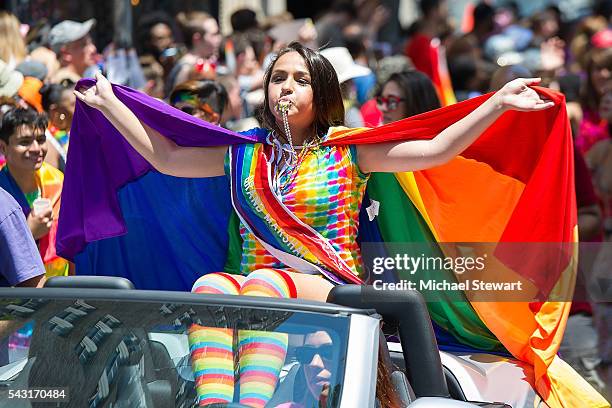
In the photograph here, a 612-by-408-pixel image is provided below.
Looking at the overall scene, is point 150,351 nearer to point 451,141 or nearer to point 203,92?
point 451,141

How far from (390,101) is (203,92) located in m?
1.02

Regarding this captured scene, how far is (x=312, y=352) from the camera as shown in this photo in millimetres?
3033

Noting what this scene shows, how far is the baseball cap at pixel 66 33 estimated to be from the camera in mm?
7816

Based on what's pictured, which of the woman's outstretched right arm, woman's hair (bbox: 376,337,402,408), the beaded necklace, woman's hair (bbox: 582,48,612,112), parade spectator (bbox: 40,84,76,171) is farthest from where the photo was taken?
woman's hair (bbox: 582,48,612,112)

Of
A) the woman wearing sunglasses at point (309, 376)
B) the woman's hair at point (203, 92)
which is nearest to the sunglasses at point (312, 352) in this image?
the woman wearing sunglasses at point (309, 376)

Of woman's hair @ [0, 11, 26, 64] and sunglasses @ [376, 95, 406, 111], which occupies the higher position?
woman's hair @ [0, 11, 26, 64]

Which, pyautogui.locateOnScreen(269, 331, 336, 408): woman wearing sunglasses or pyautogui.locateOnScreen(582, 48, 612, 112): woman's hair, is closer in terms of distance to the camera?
pyautogui.locateOnScreen(269, 331, 336, 408): woman wearing sunglasses

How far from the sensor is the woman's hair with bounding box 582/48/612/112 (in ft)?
28.5

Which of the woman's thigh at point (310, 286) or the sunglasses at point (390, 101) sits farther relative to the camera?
the sunglasses at point (390, 101)

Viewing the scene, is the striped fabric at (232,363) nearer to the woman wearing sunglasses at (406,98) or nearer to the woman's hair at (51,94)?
the woman wearing sunglasses at (406,98)

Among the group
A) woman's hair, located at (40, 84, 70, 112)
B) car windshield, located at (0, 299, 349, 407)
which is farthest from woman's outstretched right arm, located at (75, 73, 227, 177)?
woman's hair, located at (40, 84, 70, 112)

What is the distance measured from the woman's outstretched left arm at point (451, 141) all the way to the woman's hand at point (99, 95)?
3.20 ft

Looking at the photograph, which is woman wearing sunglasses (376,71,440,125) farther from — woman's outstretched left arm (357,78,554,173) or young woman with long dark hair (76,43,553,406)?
woman's outstretched left arm (357,78,554,173)

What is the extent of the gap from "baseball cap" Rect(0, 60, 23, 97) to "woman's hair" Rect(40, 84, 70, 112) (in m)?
0.17
